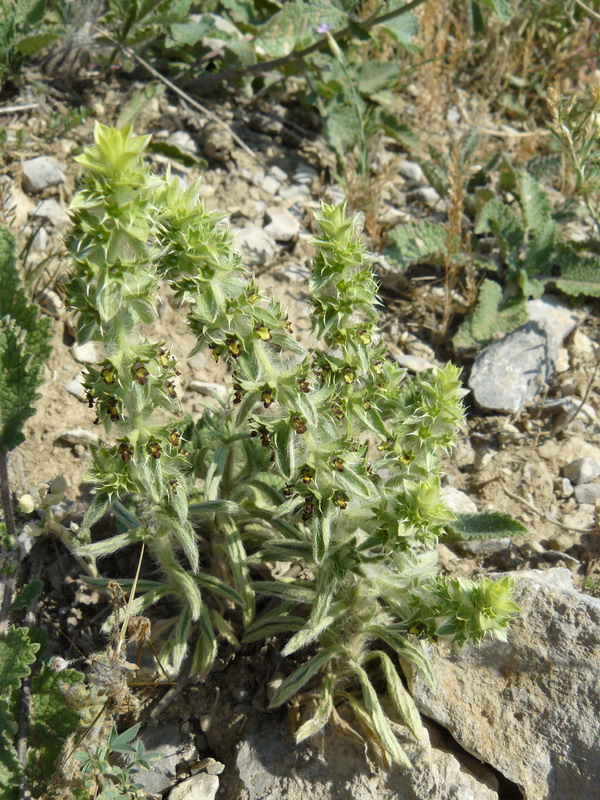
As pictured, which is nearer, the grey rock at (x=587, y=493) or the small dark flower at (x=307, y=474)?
the small dark flower at (x=307, y=474)

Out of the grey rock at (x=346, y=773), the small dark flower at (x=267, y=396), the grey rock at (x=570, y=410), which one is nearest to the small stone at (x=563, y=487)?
the grey rock at (x=570, y=410)

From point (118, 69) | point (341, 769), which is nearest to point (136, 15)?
point (118, 69)

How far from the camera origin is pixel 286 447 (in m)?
2.82

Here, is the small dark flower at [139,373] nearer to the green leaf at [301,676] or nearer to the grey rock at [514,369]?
the green leaf at [301,676]

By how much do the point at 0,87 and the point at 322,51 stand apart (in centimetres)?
248

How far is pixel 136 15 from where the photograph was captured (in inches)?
224

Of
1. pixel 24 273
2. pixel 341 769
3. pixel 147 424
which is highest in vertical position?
pixel 147 424

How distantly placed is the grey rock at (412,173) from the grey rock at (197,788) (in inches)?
184

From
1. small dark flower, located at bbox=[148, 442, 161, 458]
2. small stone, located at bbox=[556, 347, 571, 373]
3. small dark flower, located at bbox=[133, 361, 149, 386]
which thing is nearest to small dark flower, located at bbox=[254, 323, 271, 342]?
small dark flower, located at bbox=[133, 361, 149, 386]

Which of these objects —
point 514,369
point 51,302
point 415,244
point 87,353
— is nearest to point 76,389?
point 87,353

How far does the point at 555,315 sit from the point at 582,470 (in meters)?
1.35

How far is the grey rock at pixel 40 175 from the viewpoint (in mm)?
5281

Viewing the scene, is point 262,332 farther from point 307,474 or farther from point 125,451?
point 125,451

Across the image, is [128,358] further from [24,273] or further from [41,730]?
[24,273]
